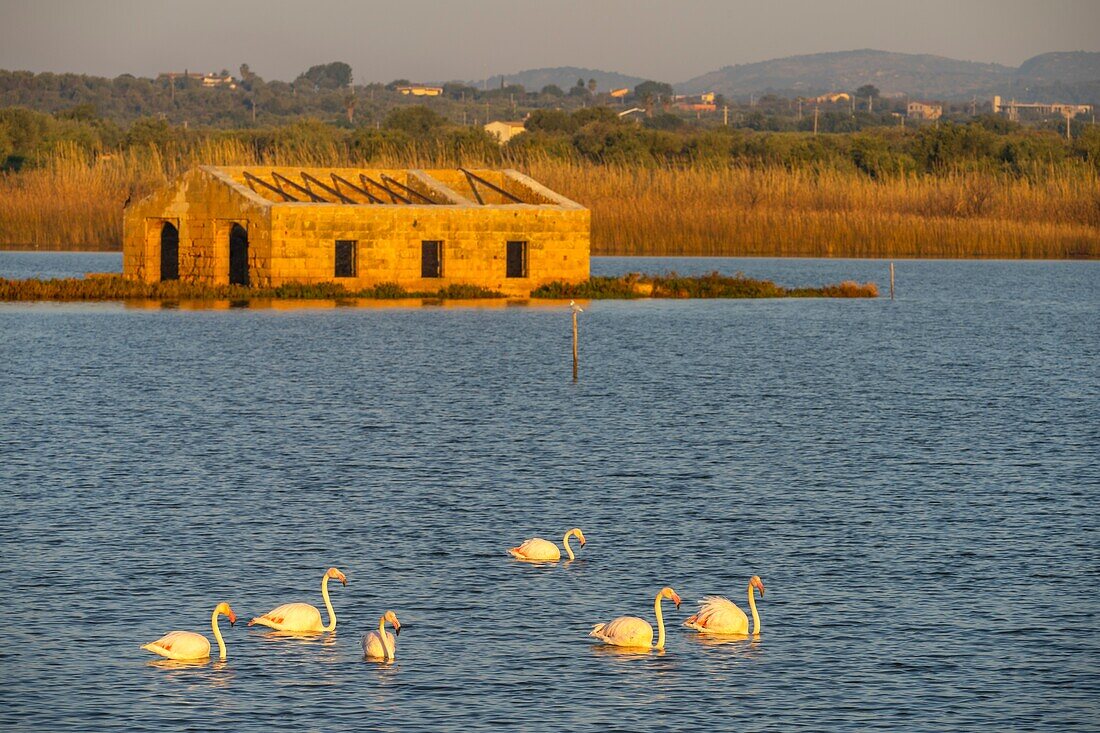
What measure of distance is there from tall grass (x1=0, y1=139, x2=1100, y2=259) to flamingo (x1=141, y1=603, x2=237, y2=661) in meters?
77.9

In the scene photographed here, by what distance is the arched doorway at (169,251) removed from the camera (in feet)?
235

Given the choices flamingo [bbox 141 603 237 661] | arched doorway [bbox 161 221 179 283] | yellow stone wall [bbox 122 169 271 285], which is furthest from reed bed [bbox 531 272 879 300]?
flamingo [bbox 141 603 237 661]

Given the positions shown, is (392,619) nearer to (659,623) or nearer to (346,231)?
(659,623)

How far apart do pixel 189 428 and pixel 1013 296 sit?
62.8 metres

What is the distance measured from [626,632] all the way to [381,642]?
8.92ft

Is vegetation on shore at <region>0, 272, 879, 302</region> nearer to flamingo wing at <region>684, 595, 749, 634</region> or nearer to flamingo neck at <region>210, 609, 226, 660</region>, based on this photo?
flamingo wing at <region>684, 595, 749, 634</region>

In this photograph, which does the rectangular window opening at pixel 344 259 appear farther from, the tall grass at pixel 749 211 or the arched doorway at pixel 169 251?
the tall grass at pixel 749 211

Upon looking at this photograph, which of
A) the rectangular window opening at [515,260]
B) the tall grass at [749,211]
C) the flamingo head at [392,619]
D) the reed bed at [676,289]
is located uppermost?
the tall grass at [749,211]

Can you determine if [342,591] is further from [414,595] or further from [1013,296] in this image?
[1013,296]

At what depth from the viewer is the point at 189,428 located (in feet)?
127

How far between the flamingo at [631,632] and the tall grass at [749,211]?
77.2 metres

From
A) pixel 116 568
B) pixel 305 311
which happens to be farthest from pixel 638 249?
pixel 116 568

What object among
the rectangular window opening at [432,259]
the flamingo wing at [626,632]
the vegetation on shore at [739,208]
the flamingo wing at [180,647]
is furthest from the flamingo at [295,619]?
the vegetation on shore at [739,208]

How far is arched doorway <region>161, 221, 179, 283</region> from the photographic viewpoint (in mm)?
71688
